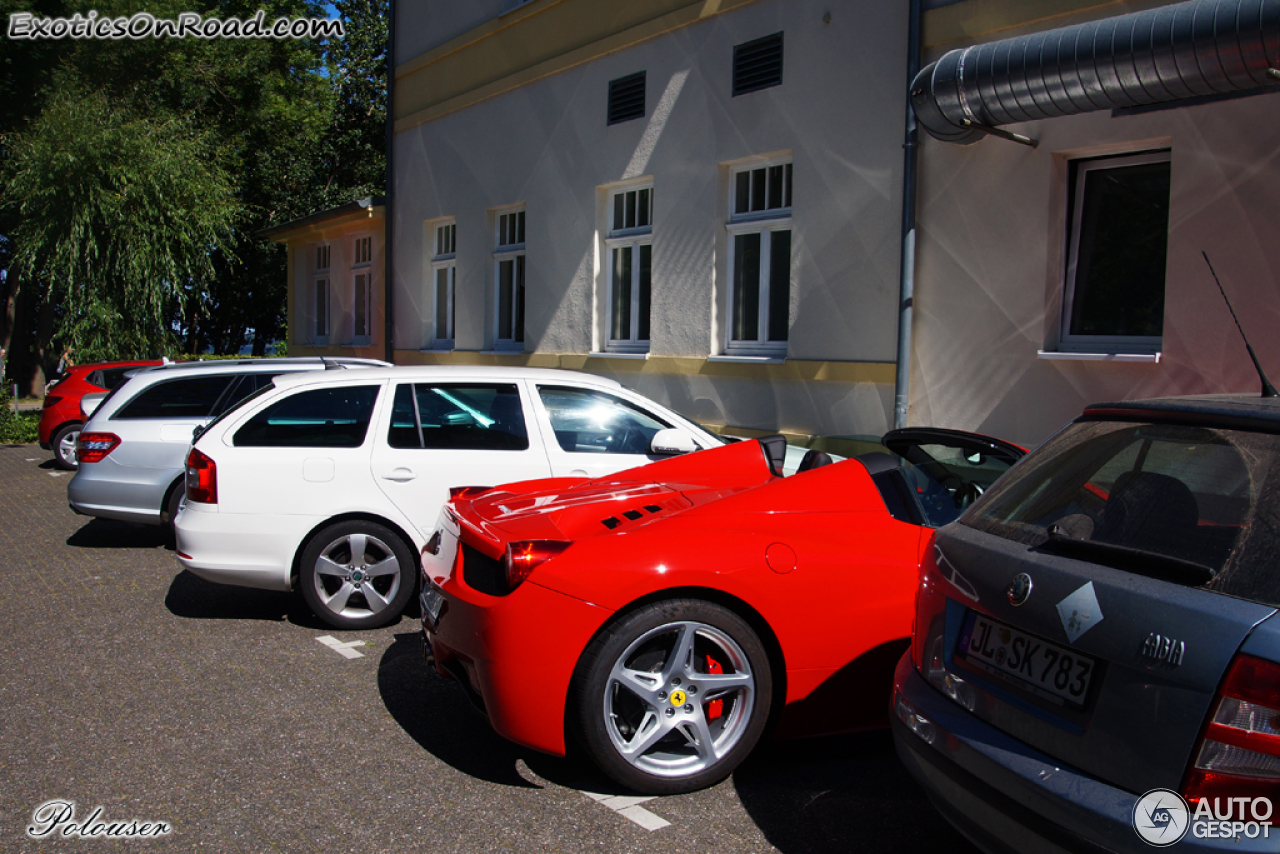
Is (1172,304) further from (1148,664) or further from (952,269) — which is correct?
(1148,664)

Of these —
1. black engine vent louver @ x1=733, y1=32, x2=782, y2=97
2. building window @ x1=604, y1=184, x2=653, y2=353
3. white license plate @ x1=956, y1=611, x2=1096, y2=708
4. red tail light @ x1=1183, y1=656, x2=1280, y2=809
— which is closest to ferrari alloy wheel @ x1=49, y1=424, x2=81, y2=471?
building window @ x1=604, y1=184, x2=653, y2=353

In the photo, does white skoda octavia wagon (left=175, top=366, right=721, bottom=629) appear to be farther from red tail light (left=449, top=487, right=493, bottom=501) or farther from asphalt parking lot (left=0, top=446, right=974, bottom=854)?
Result: red tail light (left=449, top=487, right=493, bottom=501)

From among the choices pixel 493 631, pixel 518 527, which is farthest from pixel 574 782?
pixel 518 527

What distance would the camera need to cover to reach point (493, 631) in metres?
3.62

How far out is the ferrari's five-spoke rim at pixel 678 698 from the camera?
3629mm

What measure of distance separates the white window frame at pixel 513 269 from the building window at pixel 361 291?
5.28 metres

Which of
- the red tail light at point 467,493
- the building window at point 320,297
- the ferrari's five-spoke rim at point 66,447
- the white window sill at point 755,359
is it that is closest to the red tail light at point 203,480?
the red tail light at point 467,493

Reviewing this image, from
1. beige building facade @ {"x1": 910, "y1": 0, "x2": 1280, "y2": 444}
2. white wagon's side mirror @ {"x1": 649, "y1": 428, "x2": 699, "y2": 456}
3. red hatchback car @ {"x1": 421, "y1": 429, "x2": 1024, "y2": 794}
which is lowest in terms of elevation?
red hatchback car @ {"x1": 421, "y1": 429, "x2": 1024, "y2": 794}

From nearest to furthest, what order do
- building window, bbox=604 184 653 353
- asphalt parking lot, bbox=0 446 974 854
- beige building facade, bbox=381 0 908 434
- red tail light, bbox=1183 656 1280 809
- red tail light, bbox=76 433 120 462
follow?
red tail light, bbox=1183 656 1280 809 < asphalt parking lot, bbox=0 446 974 854 < red tail light, bbox=76 433 120 462 < beige building facade, bbox=381 0 908 434 < building window, bbox=604 184 653 353

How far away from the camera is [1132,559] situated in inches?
97.4

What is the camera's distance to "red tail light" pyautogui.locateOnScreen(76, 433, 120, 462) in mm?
7969

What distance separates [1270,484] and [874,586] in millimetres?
1641

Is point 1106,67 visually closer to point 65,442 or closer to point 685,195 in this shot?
point 685,195

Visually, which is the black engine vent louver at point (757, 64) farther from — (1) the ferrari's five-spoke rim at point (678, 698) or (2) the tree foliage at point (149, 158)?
(2) the tree foliage at point (149, 158)
